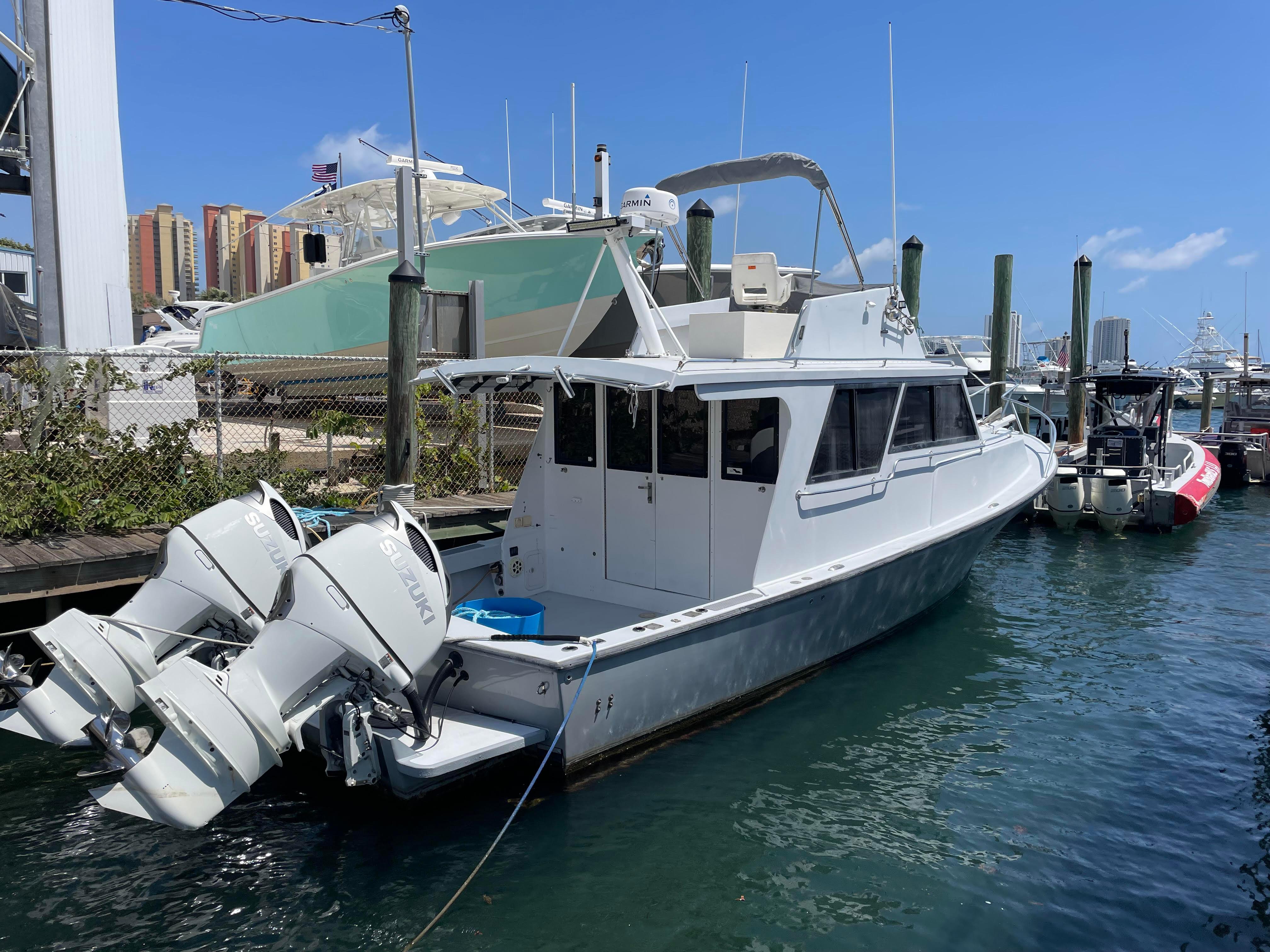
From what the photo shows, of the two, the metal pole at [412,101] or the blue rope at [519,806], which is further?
the metal pole at [412,101]

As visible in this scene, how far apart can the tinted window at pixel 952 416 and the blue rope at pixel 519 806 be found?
4.13m

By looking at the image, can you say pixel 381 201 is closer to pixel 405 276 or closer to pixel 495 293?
pixel 495 293

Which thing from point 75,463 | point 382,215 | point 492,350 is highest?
point 382,215

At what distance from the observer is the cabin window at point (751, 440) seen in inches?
227

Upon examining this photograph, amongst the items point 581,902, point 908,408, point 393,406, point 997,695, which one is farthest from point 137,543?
point 997,695

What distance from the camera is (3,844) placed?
13.5 feet

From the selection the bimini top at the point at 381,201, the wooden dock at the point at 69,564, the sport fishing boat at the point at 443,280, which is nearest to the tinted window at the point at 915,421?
the wooden dock at the point at 69,564

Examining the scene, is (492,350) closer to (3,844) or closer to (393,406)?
(393,406)

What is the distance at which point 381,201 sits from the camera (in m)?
14.7

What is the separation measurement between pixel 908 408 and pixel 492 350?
25.2 ft

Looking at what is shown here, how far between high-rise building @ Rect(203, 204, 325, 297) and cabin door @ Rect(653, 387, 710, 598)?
46368 millimetres

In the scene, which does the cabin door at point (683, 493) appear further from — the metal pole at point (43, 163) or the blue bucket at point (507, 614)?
the metal pole at point (43, 163)

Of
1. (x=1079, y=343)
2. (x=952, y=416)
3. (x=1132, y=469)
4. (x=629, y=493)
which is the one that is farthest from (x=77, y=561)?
(x=1079, y=343)

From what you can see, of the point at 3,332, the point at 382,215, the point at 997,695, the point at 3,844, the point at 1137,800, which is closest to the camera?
the point at 3,844
